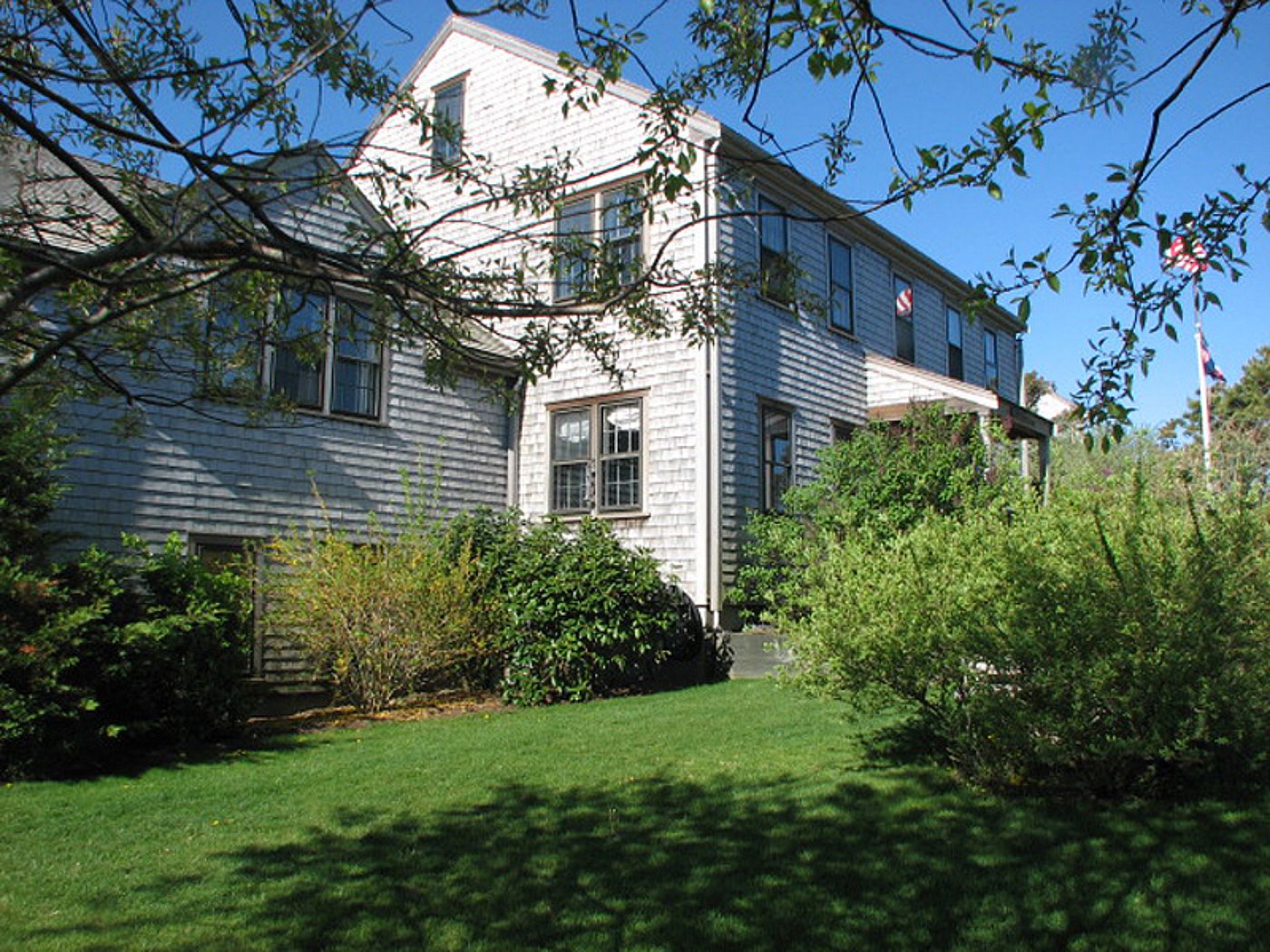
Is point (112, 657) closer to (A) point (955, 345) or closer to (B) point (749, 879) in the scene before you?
(B) point (749, 879)

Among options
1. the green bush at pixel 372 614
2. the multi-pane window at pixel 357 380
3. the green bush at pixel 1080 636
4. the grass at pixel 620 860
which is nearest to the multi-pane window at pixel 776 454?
the green bush at pixel 372 614

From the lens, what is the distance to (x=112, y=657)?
778cm

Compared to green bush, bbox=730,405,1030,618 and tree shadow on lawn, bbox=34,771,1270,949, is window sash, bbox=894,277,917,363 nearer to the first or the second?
green bush, bbox=730,405,1030,618

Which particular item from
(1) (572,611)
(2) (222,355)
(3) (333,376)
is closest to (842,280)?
(1) (572,611)

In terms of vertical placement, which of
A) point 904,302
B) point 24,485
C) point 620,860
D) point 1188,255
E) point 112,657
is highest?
point 904,302

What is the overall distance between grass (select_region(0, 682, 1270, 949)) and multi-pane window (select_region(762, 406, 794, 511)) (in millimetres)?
7344

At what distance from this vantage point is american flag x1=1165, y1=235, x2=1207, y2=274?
3580 millimetres

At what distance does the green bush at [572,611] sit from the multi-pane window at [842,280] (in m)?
6.81

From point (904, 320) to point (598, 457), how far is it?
7564mm

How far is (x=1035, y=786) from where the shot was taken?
5906 millimetres

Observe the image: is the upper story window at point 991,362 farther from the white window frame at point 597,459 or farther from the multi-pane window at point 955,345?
the white window frame at point 597,459

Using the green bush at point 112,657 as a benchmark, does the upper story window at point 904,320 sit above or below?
above

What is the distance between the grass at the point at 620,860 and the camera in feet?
13.5

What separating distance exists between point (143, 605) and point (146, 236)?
5.56 metres
